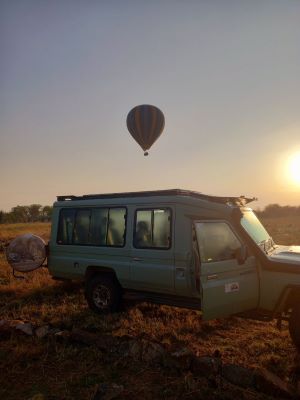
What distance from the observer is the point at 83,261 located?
827cm

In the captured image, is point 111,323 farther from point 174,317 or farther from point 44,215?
point 44,215

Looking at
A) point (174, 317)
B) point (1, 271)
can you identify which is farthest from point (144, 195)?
point (1, 271)

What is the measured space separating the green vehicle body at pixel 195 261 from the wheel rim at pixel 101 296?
273mm

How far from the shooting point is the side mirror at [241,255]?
5.85 metres

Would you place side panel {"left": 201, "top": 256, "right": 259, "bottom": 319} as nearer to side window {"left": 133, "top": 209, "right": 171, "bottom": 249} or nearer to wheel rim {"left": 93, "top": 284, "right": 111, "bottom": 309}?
side window {"left": 133, "top": 209, "right": 171, "bottom": 249}

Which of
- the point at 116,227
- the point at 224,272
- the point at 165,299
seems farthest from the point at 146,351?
the point at 116,227

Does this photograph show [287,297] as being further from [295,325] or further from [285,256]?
[285,256]

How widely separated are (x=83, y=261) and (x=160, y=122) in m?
7.48

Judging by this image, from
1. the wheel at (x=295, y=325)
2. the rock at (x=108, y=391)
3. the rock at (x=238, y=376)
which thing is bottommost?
the rock at (x=108, y=391)

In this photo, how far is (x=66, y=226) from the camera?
28.8 ft

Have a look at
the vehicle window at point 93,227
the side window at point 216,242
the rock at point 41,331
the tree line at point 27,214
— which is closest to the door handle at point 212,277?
the side window at point 216,242

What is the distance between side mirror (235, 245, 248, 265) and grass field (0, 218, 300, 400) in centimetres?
122

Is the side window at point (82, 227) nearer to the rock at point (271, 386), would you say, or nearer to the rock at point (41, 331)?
the rock at point (41, 331)

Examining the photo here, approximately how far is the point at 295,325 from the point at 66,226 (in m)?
5.13
